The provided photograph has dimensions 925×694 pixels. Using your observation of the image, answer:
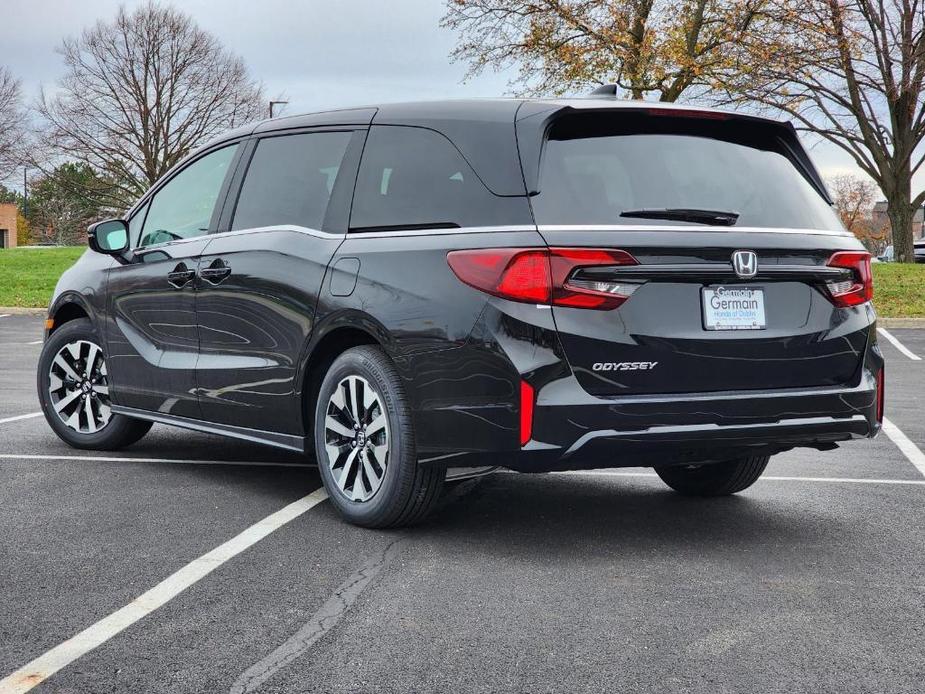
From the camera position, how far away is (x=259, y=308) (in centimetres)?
608

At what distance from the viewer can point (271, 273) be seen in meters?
5.99

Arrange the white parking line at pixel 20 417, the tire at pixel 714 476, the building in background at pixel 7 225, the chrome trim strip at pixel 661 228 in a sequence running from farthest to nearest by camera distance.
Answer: the building in background at pixel 7 225, the white parking line at pixel 20 417, the tire at pixel 714 476, the chrome trim strip at pixel 661 228

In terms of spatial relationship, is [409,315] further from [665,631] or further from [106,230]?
[106,230]

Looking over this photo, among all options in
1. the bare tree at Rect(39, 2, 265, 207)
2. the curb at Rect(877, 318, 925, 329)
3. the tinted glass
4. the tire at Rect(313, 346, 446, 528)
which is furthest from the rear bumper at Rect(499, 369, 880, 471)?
the bare tree at Rect(39, 2, 265, 207)

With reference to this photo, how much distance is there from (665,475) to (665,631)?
8.50 feet

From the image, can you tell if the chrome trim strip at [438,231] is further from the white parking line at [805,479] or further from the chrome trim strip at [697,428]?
the white parking line at [805,479]

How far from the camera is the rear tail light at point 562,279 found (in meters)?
4.75

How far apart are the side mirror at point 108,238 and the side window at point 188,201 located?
0.12 meters

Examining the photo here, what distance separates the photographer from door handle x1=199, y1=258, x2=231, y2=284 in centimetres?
633

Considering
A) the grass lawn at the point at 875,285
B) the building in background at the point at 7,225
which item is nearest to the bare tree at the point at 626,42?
the grass lawn at the point at 875,285

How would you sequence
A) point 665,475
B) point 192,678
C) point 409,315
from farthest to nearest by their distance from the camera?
point 665,475, point 409,315, point 192,678

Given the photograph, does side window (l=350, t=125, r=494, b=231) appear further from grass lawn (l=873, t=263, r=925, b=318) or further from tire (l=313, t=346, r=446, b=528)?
grass lawn (l=873, t=263, r=925, b=318)

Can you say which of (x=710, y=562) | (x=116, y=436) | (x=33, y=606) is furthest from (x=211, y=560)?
(x=116, y=436)

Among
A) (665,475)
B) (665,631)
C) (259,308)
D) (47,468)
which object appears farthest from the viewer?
(47,468)
